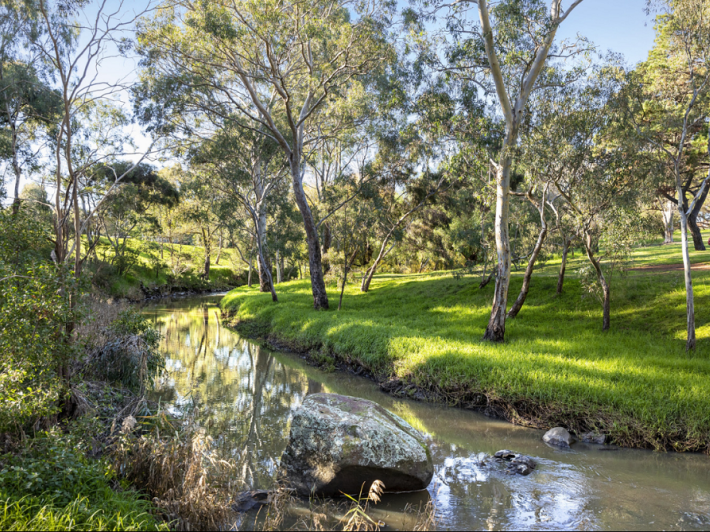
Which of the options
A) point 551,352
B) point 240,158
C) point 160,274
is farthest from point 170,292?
point 551,352

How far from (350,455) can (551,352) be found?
24.1ft

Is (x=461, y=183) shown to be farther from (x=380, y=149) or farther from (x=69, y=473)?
(x=69, y=473)

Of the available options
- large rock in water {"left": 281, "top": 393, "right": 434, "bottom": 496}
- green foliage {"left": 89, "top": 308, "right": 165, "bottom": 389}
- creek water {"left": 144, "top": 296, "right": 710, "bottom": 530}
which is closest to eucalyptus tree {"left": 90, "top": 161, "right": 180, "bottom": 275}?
green foliage {"left": 89, "top": 308, "right": 165, "bottom": 389}

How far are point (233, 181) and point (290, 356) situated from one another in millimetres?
13171

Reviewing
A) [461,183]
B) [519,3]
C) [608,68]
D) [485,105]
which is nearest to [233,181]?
[461,183]

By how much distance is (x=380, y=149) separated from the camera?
21906 millimetres

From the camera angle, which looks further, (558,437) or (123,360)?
(123,360)

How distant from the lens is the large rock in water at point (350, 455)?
19.5 feet

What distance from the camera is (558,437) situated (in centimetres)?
785

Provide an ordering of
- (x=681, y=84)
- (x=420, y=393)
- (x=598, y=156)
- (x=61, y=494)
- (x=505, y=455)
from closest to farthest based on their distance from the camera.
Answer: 1. (x=61, y=494)
2. (x=505, y=455)
3. (x=420, y=393)
4. (x=598, y=156)
5. (x=681, y=84)

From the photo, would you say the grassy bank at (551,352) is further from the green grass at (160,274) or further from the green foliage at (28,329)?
the green grass at (160,274)

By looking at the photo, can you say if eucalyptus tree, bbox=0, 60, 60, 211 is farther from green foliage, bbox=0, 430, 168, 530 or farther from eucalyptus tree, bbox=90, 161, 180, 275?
green foliage, bbox=0, 430, 168, 530

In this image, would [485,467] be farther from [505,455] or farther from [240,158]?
[240,158]

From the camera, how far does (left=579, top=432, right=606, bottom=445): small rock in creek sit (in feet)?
25.7
